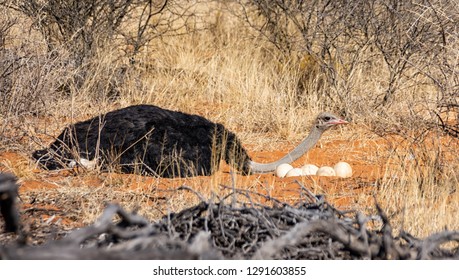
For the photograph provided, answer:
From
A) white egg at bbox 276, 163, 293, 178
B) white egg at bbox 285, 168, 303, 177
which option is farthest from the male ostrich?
white egg at bbox 285, 168, 303, 177

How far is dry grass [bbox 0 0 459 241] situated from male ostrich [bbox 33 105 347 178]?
0.53 ft

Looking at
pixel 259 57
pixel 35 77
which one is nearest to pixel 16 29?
Result: pixel 35 77

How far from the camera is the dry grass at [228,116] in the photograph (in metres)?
6.32

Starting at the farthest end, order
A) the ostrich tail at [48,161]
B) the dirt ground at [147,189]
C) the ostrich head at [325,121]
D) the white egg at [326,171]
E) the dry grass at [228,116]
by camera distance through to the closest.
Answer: the ostrich head at [325,121]
the white egg at [326,171]
the ostrich tail at [48,161]
the dry grass at [228,116]
the dirt ground at [147,189]

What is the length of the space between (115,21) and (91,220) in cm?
621

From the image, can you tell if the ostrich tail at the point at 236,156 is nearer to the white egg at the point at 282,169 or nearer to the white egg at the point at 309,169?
the white egg at the point at 282,169

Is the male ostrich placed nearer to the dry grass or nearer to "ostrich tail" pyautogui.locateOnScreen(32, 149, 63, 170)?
"ostrich tail" pyautogui.locateOnScreen(32, 149, 63, 170)

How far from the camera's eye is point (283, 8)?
10.8m

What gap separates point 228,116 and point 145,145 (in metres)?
2.66

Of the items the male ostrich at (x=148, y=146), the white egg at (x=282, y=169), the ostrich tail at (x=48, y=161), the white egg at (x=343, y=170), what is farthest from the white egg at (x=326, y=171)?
the ostrich tail at (x=48, y=161)

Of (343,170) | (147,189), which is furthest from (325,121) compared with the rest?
(147,189)

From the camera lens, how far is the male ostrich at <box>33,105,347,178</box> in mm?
7312

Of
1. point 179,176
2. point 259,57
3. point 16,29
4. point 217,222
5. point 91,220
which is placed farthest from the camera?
point 259,57

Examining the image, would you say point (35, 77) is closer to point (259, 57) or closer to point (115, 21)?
point (115, 21)
